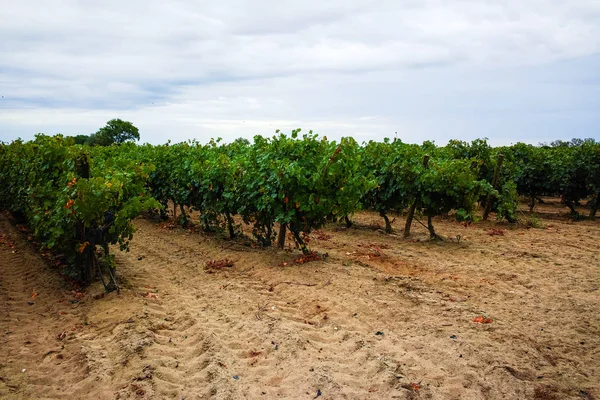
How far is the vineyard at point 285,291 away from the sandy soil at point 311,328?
0.02 meters

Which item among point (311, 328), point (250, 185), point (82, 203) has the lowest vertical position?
point (311, 328)

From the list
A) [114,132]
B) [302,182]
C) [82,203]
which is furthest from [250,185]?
[114,132]

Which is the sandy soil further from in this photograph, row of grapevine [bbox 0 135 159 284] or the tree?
the tree

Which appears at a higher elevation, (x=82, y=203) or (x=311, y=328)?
(x=82, y=203)

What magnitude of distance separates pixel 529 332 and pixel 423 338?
4.19 feet

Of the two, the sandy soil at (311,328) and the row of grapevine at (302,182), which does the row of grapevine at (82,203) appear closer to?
the sandy soil at (311,328)

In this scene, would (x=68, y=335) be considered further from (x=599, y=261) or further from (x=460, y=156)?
(x=460, y=156)

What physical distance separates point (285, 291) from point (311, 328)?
1303 mm

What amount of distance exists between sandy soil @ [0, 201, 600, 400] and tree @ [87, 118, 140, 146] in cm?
5300

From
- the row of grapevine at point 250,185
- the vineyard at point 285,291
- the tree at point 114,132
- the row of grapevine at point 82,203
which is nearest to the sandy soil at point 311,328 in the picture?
the vineyard at point 285,291

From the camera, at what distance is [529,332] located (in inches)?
202

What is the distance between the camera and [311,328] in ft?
17.5

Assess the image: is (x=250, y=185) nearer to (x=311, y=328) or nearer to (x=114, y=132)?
(x=311, y=328)

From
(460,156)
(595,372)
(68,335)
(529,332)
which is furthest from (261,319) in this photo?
(460,156)
